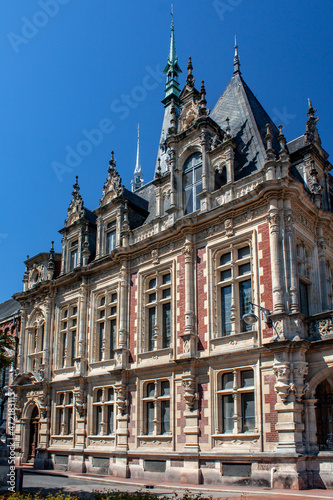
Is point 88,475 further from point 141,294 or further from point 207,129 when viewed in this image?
point 207,129

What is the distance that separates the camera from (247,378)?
20234 mm

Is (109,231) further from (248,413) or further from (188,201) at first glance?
(248,413)

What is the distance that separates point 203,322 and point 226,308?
48.0 inches

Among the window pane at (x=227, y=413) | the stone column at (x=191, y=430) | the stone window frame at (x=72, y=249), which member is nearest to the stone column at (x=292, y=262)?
the window pane at (x=227, y=413)

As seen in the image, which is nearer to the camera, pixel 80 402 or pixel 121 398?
pixel 121 398

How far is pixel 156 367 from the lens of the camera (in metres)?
24.0

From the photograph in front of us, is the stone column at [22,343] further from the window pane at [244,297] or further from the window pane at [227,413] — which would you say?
the window pane at [244,297]

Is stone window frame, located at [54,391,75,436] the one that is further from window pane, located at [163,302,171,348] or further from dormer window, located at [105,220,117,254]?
dormer window, located at [105,220,117,254]

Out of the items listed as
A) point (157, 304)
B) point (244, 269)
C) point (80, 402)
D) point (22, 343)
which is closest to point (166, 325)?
point (157, 304)

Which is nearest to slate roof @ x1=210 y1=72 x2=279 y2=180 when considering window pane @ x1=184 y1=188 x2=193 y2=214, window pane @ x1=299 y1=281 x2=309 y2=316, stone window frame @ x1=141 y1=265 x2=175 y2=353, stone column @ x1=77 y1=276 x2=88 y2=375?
window pane @ x1=184 y1=188 x2=193 y2=214

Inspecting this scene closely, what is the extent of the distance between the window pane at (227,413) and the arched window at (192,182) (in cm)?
947

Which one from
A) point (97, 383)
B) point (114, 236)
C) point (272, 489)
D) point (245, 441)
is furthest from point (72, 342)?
point (272, 489)

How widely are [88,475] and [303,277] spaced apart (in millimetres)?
14789

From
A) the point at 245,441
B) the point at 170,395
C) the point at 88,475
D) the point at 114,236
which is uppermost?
the point at 114,236
